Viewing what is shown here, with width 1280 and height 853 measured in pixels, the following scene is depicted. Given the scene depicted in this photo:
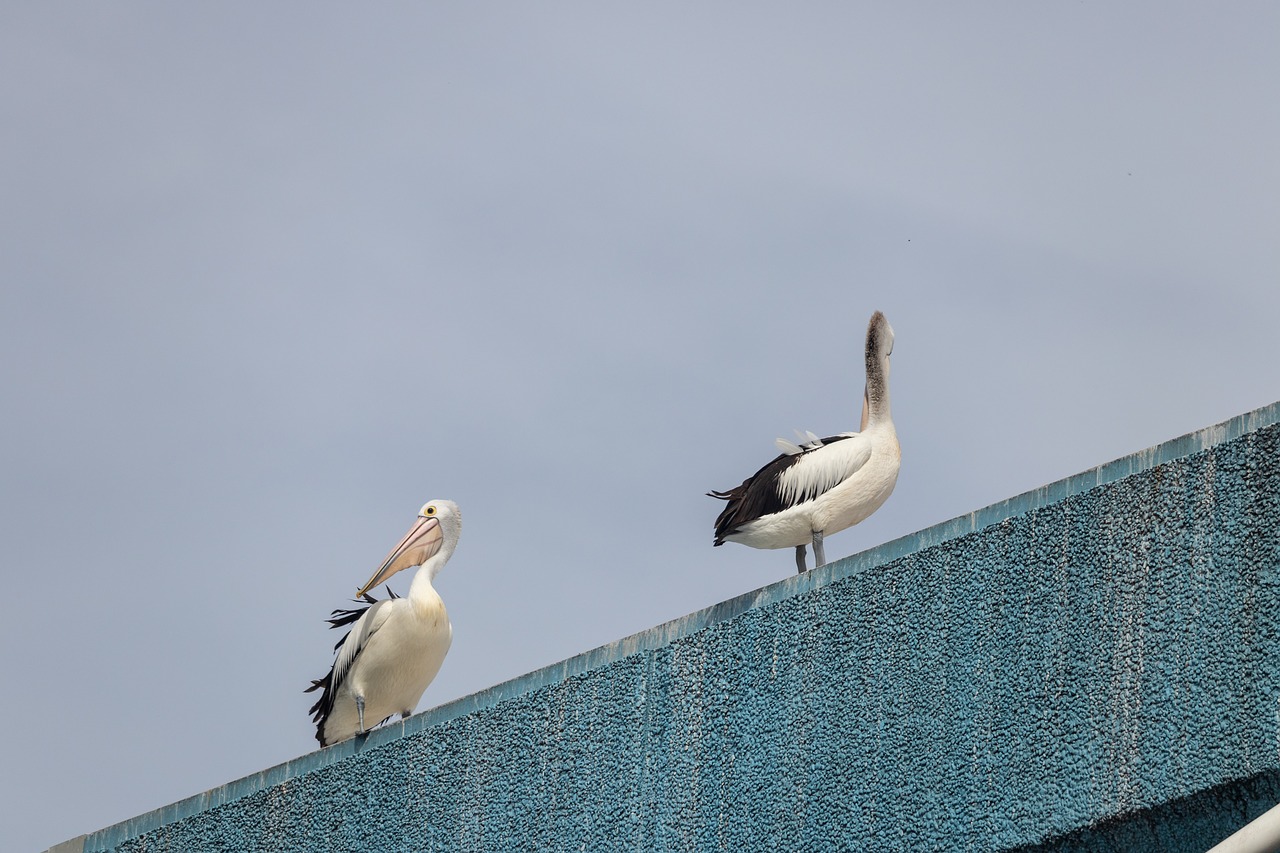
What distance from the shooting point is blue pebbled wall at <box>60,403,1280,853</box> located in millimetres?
5105

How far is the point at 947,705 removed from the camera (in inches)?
225

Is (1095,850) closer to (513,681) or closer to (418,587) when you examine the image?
(513,681)

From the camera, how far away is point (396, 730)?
7.66 metres

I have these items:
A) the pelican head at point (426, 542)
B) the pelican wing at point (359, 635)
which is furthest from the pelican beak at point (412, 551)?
the pelican wing at point (359, 635)

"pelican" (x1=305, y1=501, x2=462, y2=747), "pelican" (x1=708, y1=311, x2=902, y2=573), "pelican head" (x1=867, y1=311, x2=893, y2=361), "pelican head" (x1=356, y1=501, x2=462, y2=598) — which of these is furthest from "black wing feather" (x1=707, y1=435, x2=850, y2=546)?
"pelican head" (x1=356, y1=501, x2=462, y2=598)

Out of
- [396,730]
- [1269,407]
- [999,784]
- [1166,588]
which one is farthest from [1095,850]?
[396,730]

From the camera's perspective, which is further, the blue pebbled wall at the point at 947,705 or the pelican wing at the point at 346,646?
the pelican wing at the point at 346,646

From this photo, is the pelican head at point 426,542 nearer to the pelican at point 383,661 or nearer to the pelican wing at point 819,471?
the pelican at point 383,661

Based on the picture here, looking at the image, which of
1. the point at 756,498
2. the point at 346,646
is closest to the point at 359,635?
the point at 346,646

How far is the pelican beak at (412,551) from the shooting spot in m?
10.4

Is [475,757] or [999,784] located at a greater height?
[475,757]

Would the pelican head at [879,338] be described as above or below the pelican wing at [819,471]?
above

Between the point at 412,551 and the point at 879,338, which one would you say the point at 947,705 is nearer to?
the point at 879,338

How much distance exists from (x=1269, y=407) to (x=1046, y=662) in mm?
993
